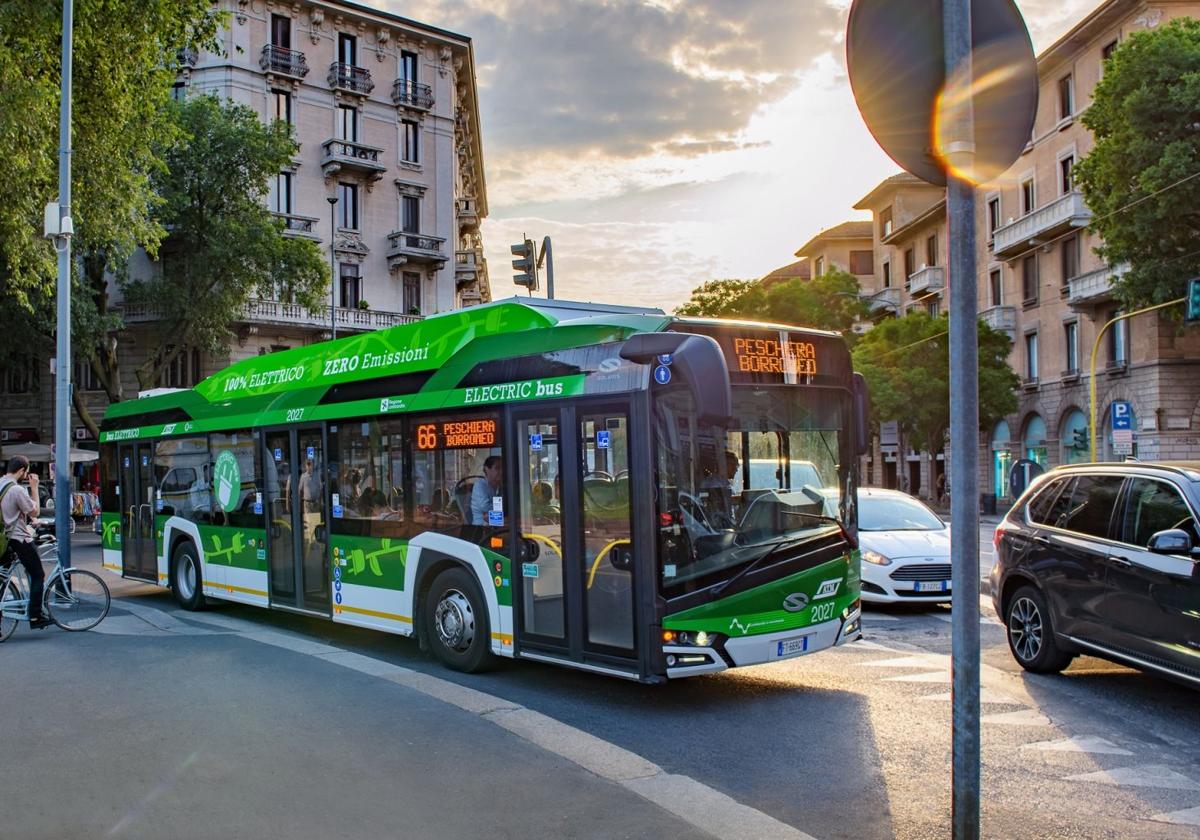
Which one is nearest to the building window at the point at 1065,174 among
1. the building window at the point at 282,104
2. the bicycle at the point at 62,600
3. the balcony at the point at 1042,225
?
the balcony at the point at 1042,225

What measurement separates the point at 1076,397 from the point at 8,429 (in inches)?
1692

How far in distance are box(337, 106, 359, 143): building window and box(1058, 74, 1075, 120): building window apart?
30.3m

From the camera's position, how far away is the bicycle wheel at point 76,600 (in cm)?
1136

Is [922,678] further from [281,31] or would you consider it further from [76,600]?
[281,31]

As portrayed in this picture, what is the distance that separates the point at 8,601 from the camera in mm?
10867

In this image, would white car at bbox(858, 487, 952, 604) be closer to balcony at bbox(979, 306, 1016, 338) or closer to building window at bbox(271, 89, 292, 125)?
balcony at bbox(979, 306, 1016, 338)

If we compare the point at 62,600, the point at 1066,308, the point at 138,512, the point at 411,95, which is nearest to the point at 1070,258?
the point at 1066,308

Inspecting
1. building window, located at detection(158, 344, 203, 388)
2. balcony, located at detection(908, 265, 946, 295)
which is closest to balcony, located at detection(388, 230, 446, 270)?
building window, located at detection(158, 344, 203, 388)

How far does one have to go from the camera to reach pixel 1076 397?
4181 cm

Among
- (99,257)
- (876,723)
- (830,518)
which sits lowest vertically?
(876,723)

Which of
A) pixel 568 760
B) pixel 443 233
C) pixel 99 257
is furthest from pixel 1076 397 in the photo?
pixel 568 760

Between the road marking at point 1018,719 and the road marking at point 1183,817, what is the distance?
1.84 meters

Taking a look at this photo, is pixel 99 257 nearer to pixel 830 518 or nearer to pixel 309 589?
pixel 309 589

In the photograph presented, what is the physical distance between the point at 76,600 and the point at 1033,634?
9554mm
